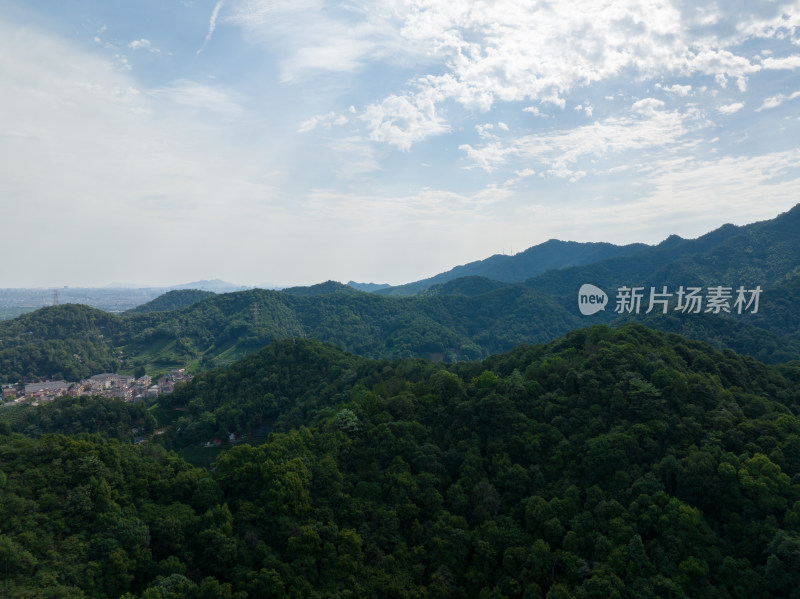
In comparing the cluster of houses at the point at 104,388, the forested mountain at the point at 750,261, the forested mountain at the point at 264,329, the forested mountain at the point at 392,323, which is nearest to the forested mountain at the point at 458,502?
the cluster of houses at the point at 104,388

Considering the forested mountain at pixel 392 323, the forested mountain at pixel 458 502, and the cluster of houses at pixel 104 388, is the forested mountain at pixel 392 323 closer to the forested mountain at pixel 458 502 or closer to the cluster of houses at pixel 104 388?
the cluster of houses at pixel 104 388

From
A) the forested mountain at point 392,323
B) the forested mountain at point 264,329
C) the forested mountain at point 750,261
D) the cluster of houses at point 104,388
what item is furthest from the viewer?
the forested mountain at point 750,261

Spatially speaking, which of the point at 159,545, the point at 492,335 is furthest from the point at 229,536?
the point at 492,335

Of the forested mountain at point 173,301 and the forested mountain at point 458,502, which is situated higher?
the forested mountain at point 173,301

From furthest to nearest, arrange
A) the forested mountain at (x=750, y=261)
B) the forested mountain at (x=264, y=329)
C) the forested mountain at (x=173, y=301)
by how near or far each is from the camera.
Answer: the forested mountain at (x=173, y=301)
the forested mountain at (x=750, y=261)
the forested mountain at (x=264, y=329)

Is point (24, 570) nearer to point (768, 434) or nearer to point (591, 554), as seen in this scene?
point (591, 554)

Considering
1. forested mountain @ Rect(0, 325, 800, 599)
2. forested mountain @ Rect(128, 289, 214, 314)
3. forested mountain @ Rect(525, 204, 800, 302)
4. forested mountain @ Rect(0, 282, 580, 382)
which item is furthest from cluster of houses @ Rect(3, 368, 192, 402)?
forested mountain @ Rect(525, 204, 800, 302)

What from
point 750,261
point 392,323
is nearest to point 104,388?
point 392,323

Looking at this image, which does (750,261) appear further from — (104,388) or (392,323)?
(104,388)
